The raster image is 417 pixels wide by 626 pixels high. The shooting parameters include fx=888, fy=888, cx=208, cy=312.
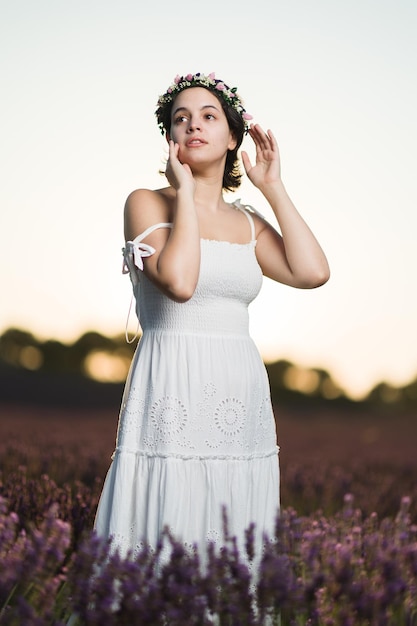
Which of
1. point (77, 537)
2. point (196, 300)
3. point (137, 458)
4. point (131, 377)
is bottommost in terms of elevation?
point (77, 537)

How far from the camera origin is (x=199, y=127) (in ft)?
10.2

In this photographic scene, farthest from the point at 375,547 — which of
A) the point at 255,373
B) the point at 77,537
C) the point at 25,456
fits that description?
the point at 25,456

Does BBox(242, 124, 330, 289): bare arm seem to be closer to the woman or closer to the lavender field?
the woman

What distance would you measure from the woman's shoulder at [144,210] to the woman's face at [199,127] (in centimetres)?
18

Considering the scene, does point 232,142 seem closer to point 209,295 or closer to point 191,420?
point 209,295

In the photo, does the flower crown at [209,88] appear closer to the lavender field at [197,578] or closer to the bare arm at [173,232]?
the bare arm at [173,232]

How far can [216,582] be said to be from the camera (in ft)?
6.91

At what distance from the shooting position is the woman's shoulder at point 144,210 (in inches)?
118

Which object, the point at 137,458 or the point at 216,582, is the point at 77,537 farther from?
the point at 216,582

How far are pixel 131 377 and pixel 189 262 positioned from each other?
561 millimetres

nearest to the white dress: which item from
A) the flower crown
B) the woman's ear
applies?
the woman's ear

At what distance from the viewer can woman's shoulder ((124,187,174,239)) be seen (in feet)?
9.86

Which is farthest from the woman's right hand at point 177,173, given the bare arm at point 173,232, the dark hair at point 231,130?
the dark hair at point 231,130

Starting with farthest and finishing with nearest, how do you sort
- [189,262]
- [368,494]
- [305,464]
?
[305,464], [368,494], [189,262]
